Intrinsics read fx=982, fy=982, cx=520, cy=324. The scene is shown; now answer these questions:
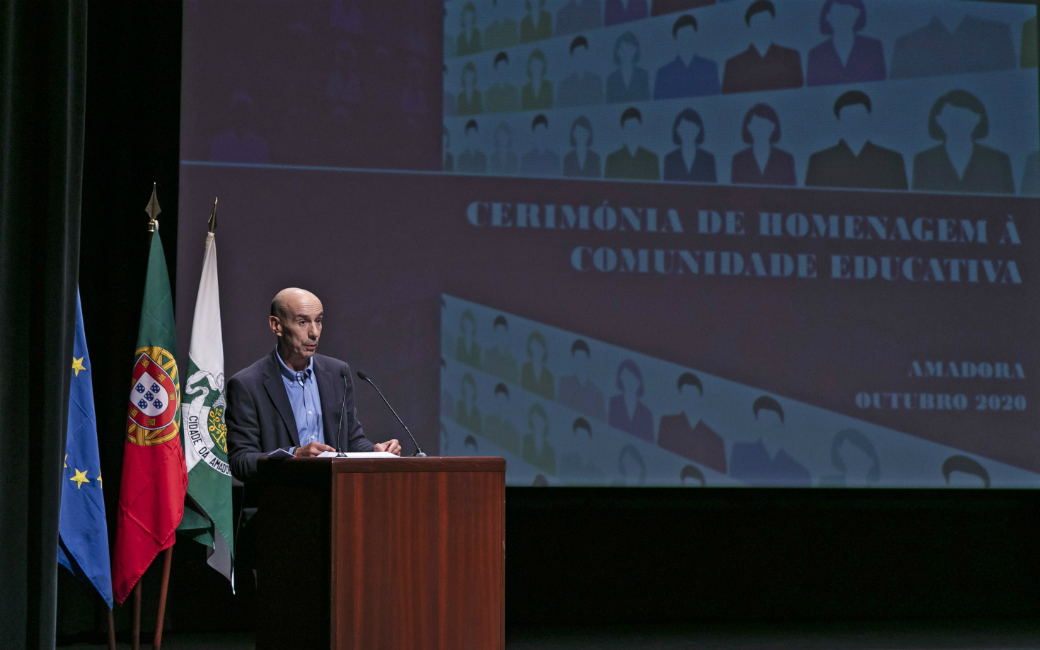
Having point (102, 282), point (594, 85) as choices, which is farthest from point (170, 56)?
point (594, 85)

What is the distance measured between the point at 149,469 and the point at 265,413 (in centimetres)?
96

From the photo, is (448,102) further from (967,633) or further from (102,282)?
(967,633)

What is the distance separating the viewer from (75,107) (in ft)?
7.18

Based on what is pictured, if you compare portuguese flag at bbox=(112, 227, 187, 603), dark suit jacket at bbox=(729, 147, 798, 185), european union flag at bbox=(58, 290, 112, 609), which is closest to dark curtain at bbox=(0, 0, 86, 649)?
european union flag at bbox=(58, 290, 112, 609)

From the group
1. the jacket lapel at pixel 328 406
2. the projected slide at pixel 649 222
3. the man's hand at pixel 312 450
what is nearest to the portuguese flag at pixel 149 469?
the projected slide at pixel 649 222

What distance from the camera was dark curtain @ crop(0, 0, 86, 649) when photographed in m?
2.01

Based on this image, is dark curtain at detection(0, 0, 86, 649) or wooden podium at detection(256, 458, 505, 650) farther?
wooden podium at detection(256, 458, 505, 650)

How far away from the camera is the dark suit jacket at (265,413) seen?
9.99 ft

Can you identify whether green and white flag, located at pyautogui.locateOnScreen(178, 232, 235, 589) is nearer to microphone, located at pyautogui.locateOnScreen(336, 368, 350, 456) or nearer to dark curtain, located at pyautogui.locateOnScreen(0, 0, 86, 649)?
microphone, located at pyautogui.locateOnScreen(336, 368, 350, 456)

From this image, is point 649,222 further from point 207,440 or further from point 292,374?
point 207,440

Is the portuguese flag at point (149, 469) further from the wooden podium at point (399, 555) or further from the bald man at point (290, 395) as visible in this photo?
the wooden podium at point (399, 555)

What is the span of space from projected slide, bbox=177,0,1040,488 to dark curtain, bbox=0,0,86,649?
2251mm

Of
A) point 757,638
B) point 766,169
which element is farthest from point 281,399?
point 766,169

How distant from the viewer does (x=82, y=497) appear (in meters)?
3.60
